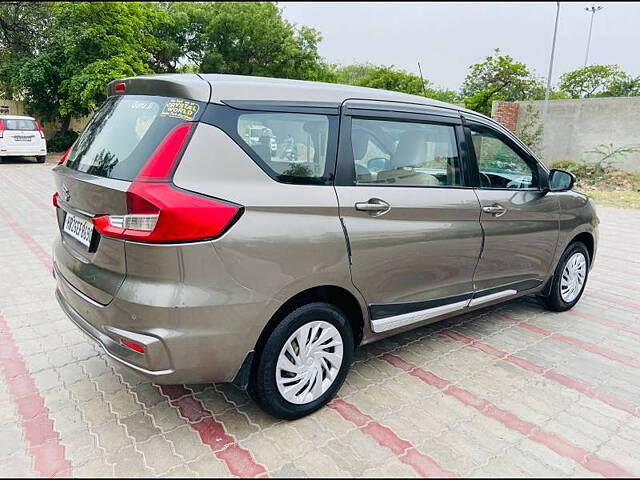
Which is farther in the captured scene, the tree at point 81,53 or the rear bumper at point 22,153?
the tree at point 81,53

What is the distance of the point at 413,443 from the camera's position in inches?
94.1

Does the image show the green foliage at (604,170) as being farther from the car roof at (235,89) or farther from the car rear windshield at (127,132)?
the car rear windshield at (127,132)

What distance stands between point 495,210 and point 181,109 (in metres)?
2.27

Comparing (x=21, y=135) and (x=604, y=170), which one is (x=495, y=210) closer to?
(x=604, y=170)

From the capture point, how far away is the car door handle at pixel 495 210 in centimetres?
331

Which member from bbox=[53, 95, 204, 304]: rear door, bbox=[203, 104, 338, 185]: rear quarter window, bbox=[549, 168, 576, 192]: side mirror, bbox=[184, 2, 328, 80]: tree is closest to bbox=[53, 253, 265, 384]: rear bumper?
bbox=[53, 95, 204, 304]: rear door

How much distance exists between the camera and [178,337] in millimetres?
2092

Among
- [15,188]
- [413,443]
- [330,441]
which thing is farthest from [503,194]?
[15,188]

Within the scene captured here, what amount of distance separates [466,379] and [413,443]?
0.82m

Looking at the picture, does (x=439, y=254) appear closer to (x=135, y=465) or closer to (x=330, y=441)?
(x=330, y=441)

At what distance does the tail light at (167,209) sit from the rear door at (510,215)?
1983 mm

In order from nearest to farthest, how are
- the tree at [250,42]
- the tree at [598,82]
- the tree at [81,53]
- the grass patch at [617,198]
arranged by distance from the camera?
the grass patch at [617,198] → the tree at [81,53] → the tree at [250,42] → the tree at [598,82]

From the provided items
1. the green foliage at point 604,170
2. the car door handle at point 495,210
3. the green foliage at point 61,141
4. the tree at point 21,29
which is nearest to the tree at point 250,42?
the tree at point 21,29

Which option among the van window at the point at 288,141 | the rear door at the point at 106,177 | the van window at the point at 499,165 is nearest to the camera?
the rear door at the point at 106,177
